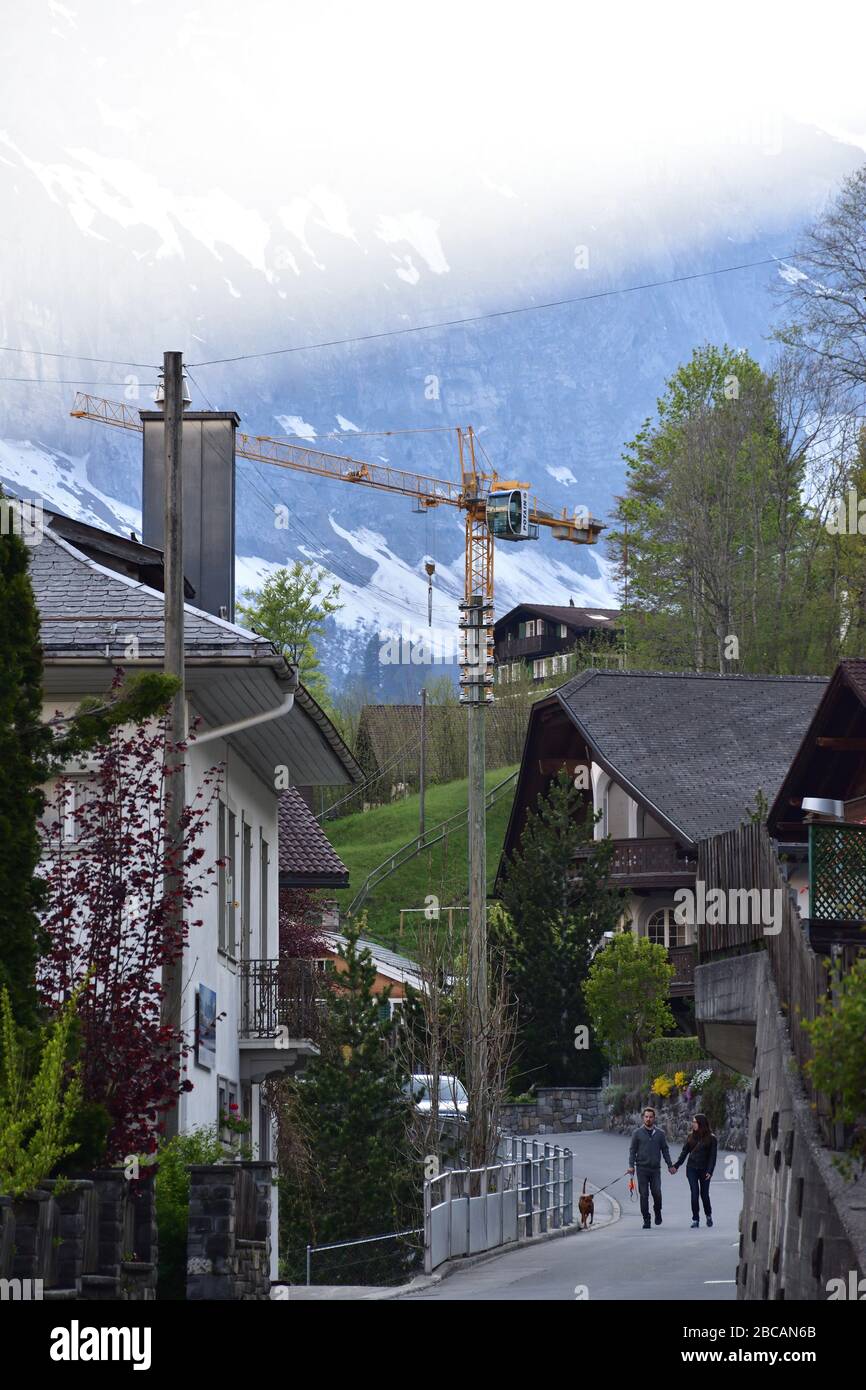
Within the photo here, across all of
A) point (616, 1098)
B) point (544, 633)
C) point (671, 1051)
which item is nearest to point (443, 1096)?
point (671, 1051)

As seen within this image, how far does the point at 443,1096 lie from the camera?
147ft

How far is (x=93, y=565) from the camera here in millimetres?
22109

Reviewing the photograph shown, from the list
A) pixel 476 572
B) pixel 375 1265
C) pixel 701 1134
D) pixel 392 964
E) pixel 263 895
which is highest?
pixel 476 572

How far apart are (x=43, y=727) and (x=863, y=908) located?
1242 centimetres

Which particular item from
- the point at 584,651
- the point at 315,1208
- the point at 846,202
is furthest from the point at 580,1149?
the point at 584,651

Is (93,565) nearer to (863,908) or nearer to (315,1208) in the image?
(863,908)

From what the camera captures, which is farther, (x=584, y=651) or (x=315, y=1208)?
(x=584, y=651)

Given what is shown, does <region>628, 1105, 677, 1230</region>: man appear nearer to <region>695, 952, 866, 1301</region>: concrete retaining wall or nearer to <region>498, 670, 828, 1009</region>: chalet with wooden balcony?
<region>695, 952, 866, 1301</region>: concrete retaining wall

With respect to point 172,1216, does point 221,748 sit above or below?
above

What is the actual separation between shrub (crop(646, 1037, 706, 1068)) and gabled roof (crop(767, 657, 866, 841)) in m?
12.3

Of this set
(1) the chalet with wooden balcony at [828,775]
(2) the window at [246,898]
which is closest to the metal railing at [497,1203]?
(2) the window at [246,898]

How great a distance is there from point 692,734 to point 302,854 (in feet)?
102

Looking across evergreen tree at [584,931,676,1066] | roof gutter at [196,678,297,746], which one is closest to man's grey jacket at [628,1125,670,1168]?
roof gutter at [196,678,297,746]

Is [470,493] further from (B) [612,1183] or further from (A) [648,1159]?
(A) [648,1159]
